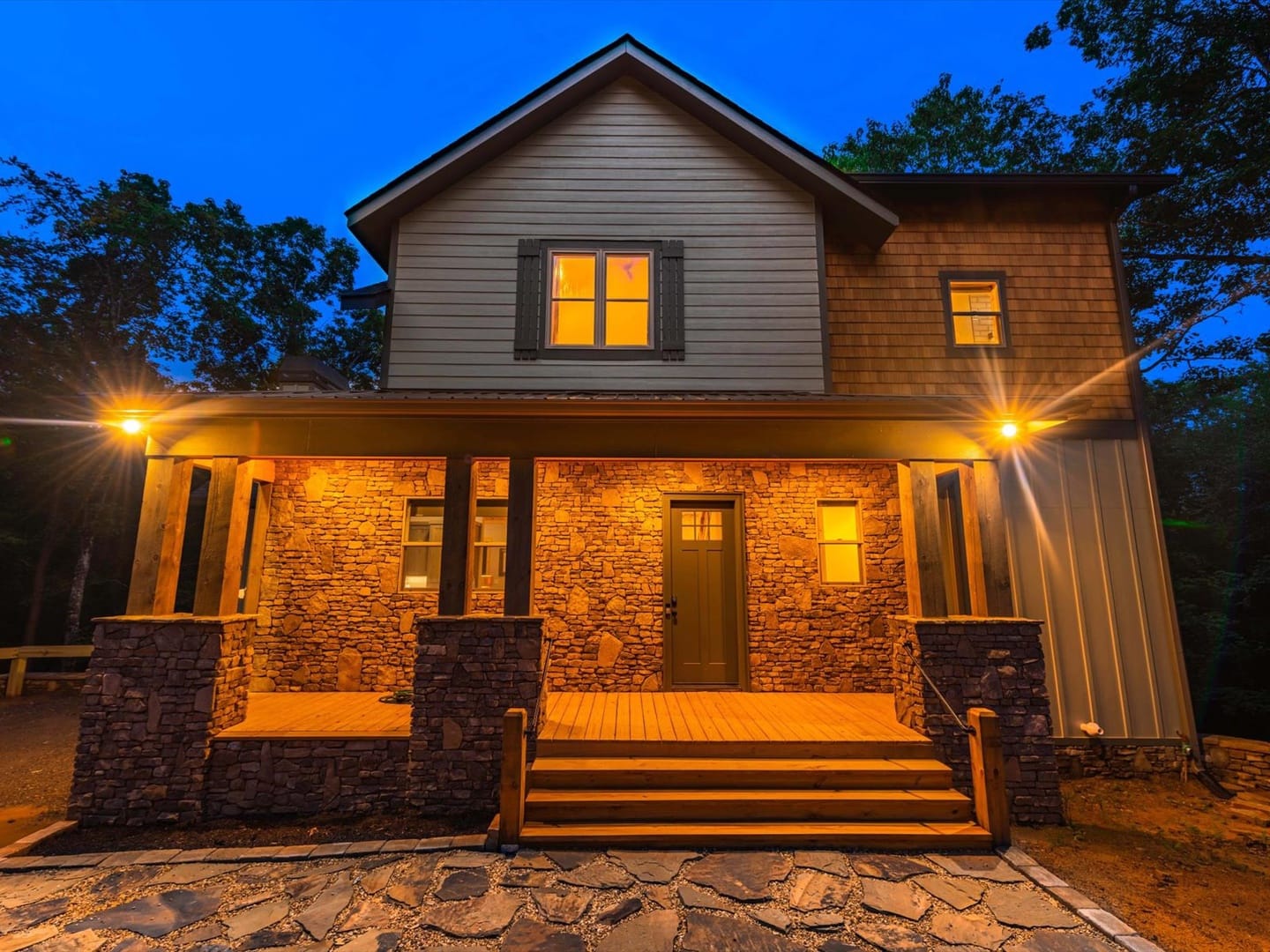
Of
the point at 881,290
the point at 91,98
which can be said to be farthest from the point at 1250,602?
the point at 91,98

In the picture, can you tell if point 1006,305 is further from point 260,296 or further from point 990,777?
point 260,296

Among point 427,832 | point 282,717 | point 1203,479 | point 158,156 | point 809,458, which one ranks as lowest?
point 427,832

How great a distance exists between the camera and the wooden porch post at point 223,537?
18.7 ft

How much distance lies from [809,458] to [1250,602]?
9.65 metres

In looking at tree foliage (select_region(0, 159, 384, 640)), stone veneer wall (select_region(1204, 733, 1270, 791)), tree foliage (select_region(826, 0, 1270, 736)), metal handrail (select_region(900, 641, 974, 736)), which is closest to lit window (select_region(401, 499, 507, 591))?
metal handrail (select_region(900, 641, 974, 736))

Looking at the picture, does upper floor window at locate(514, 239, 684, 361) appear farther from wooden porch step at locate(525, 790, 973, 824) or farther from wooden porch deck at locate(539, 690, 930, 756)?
wooden porch step at locate(525, 790, 973, 824)

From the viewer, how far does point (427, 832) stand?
4.87 m

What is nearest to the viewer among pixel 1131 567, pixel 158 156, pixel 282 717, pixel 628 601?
pixel 282 717

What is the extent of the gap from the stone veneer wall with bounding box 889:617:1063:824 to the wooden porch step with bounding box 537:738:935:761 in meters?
0.33

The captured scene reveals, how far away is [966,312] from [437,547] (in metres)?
7.83

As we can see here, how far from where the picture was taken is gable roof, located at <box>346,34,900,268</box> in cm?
739

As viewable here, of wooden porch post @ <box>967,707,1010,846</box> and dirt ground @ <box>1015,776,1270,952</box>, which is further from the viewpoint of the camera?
wooden porch post @ <box>967,707,1010,846</box>

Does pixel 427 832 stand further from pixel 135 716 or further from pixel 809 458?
pixel 809 458

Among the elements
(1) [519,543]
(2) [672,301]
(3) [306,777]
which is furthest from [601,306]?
(3) [306,777]
